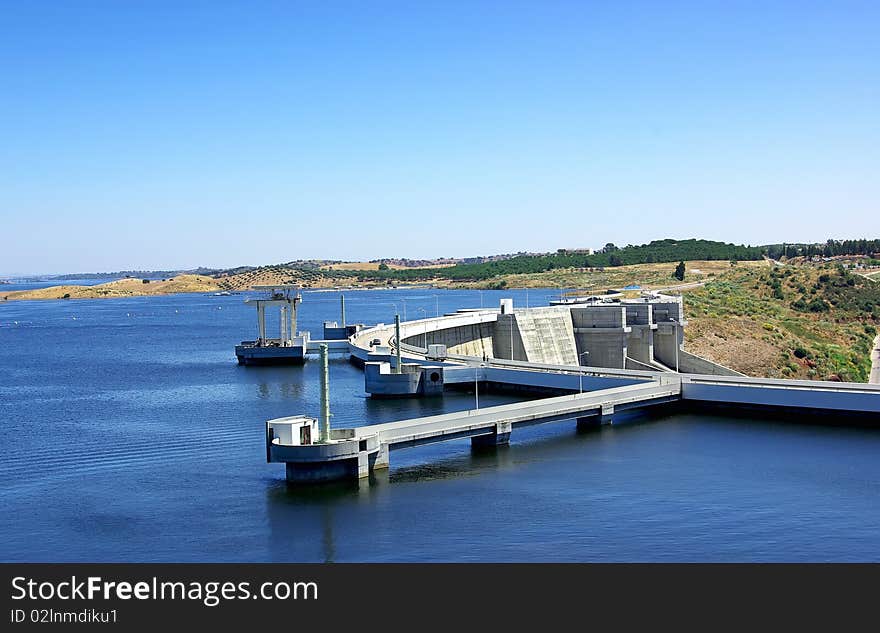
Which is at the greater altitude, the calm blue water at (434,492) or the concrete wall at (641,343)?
the concrete wall at (641,343)

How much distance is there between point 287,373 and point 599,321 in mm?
22298

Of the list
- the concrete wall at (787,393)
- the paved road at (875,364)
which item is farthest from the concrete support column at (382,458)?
the paved road at (875,364)

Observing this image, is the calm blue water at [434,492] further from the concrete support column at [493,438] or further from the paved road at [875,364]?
the paved road at [875,364]

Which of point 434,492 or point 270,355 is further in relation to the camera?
point 270,355

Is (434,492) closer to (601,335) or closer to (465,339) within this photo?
(465,339)

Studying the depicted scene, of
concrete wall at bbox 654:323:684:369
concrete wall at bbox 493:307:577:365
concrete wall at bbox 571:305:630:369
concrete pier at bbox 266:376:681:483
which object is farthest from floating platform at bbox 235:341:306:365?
concrete pier at bbox 266:376:681:483

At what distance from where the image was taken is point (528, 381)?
167 feet

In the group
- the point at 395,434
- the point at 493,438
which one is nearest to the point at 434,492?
the point at 395,434

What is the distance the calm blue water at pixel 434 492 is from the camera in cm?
2306

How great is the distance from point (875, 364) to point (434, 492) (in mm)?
65695

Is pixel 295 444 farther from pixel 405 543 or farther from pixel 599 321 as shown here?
pixel 599 321

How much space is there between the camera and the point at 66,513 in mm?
26625

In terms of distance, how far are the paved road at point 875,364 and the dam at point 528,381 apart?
59.9 feet
